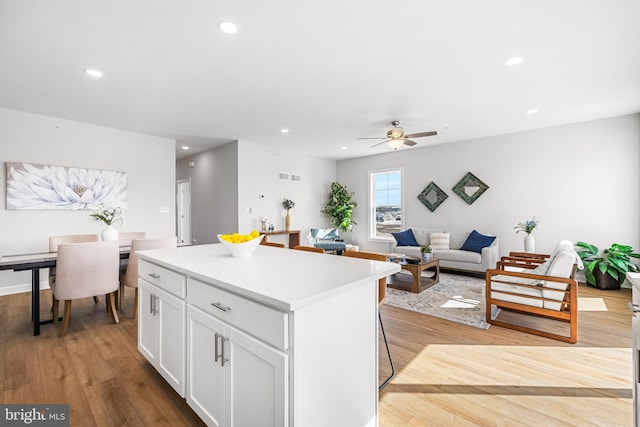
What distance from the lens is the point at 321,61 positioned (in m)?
2.75

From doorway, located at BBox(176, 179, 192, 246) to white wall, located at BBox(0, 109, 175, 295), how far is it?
195 centimetres

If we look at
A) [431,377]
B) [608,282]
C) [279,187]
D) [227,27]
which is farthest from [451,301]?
[279,187]

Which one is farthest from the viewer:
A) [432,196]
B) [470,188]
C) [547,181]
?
[432,196]

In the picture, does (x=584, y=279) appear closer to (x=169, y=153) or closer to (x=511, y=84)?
(x=511, y=84)

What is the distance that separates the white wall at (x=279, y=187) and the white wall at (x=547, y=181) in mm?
2392

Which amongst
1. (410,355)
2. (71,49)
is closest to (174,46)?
(71,49)

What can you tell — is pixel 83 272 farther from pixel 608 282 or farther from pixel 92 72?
pixel 608 282

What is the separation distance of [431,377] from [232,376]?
1.49 meters

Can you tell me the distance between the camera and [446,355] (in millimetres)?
2346

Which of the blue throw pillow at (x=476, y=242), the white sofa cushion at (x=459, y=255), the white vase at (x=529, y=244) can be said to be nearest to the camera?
the white vase at (x=529, y=244)

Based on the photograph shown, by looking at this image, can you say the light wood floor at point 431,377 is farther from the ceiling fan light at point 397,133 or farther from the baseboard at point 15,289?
the ceiling fan light at point 397,133

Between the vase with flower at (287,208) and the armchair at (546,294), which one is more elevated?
the vase with flower at (287,208)

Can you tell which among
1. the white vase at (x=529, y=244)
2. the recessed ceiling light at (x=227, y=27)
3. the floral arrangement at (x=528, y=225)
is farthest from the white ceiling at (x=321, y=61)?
the white vase at (x=529, y=244)

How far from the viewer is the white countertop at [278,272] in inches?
43.3
